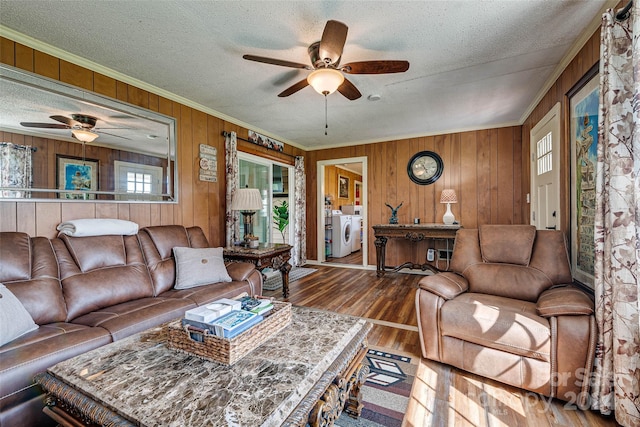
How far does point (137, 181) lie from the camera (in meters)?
2.64

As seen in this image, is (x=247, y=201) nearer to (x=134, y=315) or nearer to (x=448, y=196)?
(x=134, y=315)

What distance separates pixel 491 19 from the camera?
1.84 m

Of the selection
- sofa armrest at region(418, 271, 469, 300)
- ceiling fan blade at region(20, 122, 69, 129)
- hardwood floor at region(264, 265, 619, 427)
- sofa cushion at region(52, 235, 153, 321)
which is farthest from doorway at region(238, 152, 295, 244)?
sofa armrest at region(418, 271, 469, 300)

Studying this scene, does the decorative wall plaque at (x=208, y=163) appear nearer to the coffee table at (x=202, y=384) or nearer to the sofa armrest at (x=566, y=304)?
the coffee table at (x=202, y=384)

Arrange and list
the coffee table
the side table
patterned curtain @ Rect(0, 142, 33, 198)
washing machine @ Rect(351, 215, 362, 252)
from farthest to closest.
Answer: washing machine @ Rect(351, 215, 362, 252)
the side table
patterned curtain @ Rect(0, 142, 33, 198)
the coffee table

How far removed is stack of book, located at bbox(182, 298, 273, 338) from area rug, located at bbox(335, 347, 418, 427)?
2.34 ft

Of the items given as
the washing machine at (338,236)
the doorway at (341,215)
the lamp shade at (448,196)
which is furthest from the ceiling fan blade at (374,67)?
the washing machine at (338,236)

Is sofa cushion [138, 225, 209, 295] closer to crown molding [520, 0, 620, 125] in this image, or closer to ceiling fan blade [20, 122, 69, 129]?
ceiling fan blade [20, 122, 69, 129]

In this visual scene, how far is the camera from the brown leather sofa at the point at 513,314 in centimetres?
151

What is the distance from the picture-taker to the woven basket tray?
1.11 meters

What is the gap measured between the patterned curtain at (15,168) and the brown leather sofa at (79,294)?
372mm

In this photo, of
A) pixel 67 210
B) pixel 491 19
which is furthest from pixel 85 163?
pixel 491 19

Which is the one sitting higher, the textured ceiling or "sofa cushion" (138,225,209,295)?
the textured ceiling

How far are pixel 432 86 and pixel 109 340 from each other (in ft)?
11.1
